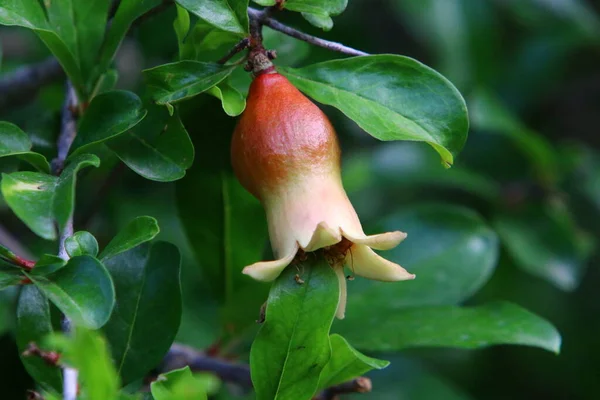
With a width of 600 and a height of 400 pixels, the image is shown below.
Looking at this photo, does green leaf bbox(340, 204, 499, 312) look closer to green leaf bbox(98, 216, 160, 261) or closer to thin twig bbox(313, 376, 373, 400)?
thin twig bbox(313, 376, 373, 400)

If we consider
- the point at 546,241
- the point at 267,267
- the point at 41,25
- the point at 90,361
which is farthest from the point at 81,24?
the point at 546,241

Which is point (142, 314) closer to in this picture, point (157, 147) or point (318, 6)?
point (157, 147)

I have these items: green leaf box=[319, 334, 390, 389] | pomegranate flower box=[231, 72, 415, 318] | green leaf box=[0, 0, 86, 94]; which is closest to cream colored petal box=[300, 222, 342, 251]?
pomegranate flower box=[231, 72, 415, 318]

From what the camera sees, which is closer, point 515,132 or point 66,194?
point 66,194

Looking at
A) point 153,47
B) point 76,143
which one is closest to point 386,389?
point 153,47

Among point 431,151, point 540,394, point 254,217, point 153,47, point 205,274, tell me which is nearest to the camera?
point 254,217

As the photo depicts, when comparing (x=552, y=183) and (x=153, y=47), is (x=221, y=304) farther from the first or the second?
(x=552, y=183)
